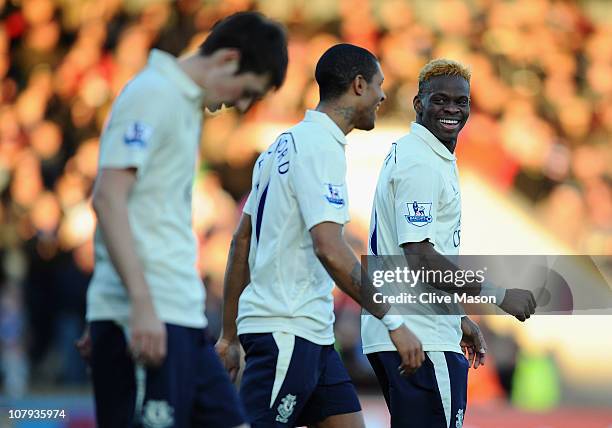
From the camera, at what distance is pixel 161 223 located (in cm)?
392

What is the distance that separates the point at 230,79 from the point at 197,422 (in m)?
1.18

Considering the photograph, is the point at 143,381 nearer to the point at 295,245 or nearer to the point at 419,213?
the point at 295,245

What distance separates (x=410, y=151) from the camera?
17.8 ft

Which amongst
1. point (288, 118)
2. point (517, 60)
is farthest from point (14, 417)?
point (517, 60)

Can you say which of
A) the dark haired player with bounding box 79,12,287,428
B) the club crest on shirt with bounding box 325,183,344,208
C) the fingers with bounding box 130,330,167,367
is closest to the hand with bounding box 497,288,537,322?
the club crest on shirt with bounding box 325,183,344,208

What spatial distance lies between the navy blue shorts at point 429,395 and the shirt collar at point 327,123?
1.03 m

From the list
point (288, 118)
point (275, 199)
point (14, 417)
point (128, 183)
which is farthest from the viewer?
point (288, 118)

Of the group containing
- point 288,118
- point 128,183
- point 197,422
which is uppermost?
point 288,118

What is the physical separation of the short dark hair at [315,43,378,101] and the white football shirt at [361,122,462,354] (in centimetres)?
42

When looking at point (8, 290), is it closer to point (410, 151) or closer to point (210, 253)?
point (210, 253)

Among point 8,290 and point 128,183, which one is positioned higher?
point 8,290

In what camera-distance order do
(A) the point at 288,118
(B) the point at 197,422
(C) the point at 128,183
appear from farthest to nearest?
(A) the point at 288,118 → (B) the point at 197,422 → (C) the point at 128,183

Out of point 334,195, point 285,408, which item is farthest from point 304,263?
point 285,408

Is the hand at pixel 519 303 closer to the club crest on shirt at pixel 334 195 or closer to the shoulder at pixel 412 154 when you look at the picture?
the shoulder at pixel 412 154
